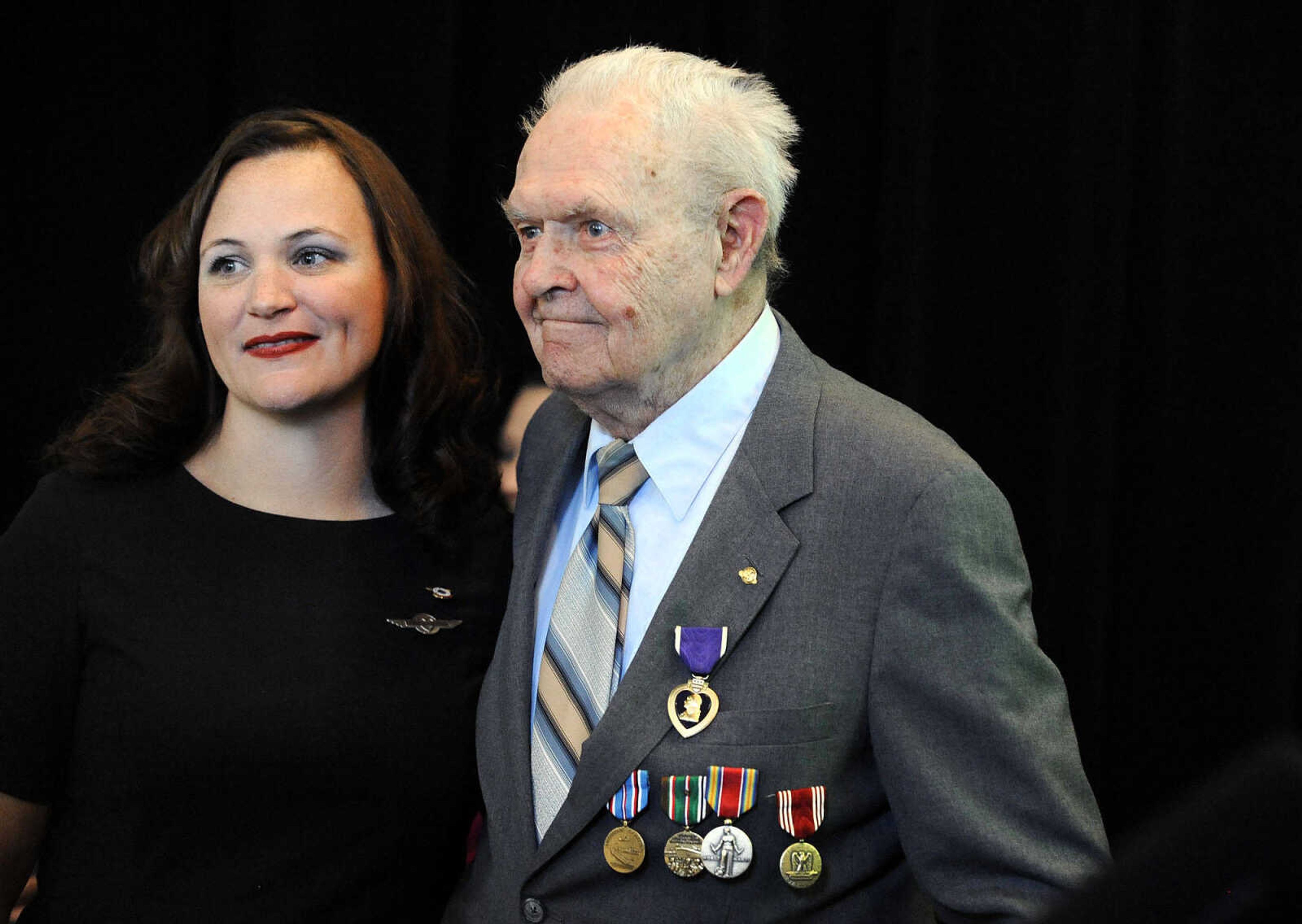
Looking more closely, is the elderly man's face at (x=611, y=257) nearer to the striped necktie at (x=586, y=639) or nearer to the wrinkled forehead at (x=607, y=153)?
the wrinkled forehead at (x=607, y=153)

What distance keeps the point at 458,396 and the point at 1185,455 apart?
148cm

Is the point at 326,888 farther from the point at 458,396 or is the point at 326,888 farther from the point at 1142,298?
the point at 1142,298

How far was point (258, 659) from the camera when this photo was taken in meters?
1.79

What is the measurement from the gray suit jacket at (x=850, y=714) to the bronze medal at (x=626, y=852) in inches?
0.6

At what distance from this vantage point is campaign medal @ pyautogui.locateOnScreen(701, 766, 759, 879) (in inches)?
60.8

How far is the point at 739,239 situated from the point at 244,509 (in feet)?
2.58

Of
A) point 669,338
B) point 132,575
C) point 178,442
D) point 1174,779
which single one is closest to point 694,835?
point 669,338

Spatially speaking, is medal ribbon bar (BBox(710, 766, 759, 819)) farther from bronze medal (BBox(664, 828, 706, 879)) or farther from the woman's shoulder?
the woman's shoulder

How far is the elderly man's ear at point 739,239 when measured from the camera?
69.0 inches

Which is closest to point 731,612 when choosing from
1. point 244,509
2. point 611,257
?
point 611,257

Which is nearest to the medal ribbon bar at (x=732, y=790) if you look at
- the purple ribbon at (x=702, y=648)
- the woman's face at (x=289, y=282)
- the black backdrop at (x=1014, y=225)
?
the purple ribbon at (x=702, y=648)

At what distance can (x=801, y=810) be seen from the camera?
1.55m

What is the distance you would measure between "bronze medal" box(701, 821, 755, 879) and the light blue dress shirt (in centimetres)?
24

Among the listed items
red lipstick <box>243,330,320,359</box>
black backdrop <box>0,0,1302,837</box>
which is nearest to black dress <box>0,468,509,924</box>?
red lipstick <box>243,330,320,359</box>
